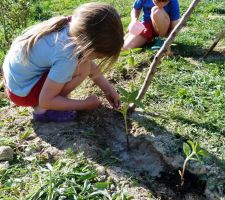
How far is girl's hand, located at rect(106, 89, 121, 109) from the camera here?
3047mm

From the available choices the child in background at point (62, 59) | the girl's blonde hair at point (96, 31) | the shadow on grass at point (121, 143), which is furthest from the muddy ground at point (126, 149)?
the girl's blonde hair at point (96, 31)

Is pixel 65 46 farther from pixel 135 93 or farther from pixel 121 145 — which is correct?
pixel 121 145

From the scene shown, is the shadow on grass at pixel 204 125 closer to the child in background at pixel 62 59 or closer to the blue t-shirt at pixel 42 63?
the child in background at pixel 62 59

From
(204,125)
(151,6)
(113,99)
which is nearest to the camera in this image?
(204,125)

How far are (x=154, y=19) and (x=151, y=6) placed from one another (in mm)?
246

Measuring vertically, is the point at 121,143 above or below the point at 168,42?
below

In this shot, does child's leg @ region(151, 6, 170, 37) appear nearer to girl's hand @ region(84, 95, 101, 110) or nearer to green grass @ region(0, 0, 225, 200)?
green grass @ region(0, 0, 225, 200)

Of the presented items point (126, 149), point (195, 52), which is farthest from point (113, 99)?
point (195, 52)

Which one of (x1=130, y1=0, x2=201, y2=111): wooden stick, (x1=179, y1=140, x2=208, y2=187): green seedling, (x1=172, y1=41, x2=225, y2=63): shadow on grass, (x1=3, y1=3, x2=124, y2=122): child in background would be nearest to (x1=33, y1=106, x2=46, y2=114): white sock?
(x1=3, y1=3, x2=124, y2=122): child in background

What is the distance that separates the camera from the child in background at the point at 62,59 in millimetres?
2520

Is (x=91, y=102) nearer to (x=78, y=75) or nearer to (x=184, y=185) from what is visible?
(x=78, y=75)

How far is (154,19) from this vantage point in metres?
4.27

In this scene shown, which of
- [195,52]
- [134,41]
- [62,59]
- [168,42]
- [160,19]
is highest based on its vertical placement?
[62,59]

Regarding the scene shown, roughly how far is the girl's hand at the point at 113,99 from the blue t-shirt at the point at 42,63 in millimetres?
442
